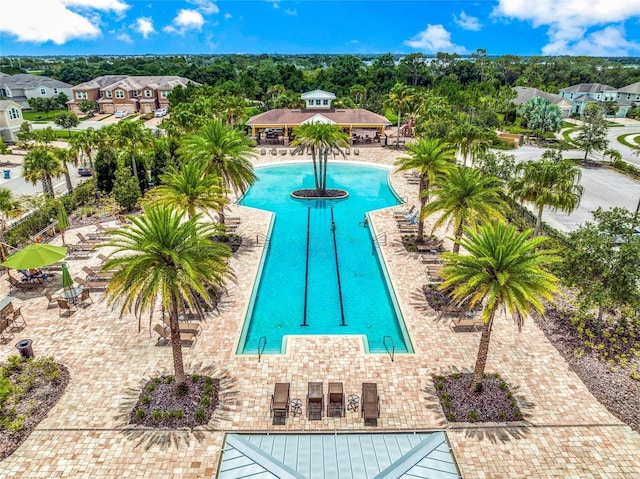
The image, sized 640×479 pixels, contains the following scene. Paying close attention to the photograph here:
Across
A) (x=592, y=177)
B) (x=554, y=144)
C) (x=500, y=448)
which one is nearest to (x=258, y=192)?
(x=500, y=448)

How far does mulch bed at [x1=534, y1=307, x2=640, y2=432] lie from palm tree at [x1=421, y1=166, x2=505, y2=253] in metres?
5.11

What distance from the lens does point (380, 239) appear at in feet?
90.0

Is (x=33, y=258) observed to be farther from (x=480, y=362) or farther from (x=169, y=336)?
(x=480, y=362)

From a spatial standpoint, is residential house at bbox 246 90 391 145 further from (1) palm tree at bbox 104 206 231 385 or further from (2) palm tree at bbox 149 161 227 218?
(1) palm tree at bbox 104 206 231 385

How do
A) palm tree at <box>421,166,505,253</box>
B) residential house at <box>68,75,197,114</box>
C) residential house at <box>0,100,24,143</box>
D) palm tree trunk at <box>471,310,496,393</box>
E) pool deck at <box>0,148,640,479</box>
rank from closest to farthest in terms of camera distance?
1. pool deck at <box>0,148,640,479</box>
2. palm tree trunk at <box>471,310,496,393</box>
3. palm tree at <box>421,166,505,253</box>
4. residential house at <box>0,100,24,143</box>
5. residential house at <box>68,75,197,114</box>

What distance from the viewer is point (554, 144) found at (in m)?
60.3

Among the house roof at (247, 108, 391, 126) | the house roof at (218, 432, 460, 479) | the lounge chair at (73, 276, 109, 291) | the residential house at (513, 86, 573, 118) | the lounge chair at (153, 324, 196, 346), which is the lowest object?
the lounge chair at (153, 324, 196, 346)

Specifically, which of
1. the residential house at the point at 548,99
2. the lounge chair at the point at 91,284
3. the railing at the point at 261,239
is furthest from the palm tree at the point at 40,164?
the residential house at the point at 548,99

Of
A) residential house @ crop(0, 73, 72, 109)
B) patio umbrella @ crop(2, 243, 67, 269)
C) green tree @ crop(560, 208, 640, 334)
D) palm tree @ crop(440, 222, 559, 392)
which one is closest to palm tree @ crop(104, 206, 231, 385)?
palm tree @ crop(440, 222, 559, 392)

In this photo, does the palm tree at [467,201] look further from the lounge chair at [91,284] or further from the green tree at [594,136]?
the green tree at [594,136]

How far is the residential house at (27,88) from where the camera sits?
9444cm

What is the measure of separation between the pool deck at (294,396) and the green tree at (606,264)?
2.69 m

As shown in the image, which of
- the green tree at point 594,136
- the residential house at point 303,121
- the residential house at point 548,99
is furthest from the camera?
the residential house at point 548,99

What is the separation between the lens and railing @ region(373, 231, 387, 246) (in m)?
26.9
